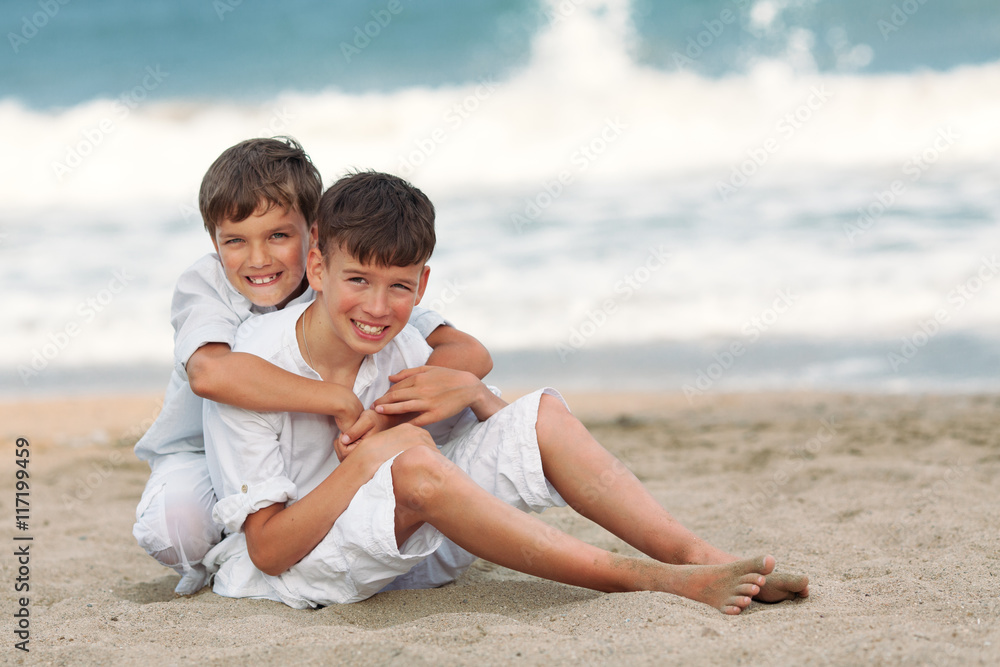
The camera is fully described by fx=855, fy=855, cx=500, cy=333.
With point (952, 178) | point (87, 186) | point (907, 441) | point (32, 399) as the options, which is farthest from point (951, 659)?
point (87, 186)

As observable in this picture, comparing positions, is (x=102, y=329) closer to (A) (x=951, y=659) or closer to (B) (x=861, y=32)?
(A) (x=951, y=659)

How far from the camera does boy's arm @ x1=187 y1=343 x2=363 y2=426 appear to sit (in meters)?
2.11

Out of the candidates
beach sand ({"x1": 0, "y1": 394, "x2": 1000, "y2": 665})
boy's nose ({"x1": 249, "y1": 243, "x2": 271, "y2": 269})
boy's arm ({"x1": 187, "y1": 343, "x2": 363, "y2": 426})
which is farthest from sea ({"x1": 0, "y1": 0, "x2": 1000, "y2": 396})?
boy's arm ({"x1": 187, "y1": 343, "x2": 363, "y2": 426})

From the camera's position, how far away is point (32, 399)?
718 cm

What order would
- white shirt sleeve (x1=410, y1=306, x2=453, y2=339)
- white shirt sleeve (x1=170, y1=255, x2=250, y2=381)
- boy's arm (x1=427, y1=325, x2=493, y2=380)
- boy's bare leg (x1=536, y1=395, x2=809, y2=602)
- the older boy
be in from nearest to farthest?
boy's bare leg (x1=536, y1=395, x2=809, y2=602), white shirt sleeve (x1=170, y1=255, x2=250, y2=381), the older boy, boy's arm (x1=427, y1=325, x2=493, y2=380), white shirt sleeve (x1=410, y1=306, x2=453, y2=339)

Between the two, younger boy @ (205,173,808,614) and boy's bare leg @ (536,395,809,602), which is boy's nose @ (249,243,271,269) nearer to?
younger boy @ (205,173,808,614)

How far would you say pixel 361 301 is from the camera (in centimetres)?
215

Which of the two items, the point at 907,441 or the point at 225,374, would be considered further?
the point at 907,441

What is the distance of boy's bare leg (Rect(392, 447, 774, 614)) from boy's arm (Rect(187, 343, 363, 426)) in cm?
26

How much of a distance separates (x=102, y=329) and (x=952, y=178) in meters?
10.8

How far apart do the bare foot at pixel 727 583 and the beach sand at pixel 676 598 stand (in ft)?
0.14

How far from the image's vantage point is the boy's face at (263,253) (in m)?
2.52

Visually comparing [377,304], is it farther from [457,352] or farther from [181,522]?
[181,522]

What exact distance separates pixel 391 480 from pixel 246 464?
0.43 metres
